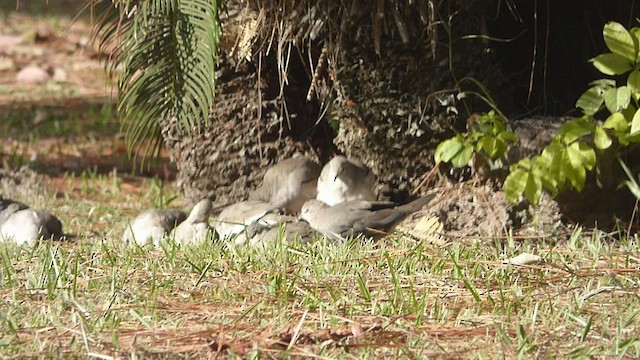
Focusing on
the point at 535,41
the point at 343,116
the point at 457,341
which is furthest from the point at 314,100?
the point at 457,341

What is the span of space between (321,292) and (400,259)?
0.44 meters

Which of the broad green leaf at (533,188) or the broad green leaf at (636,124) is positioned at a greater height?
the broad green leaf at (636,124)

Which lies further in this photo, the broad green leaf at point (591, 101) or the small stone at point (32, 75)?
the small stone at point (32, 75)

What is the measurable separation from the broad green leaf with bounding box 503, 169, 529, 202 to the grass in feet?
0.57

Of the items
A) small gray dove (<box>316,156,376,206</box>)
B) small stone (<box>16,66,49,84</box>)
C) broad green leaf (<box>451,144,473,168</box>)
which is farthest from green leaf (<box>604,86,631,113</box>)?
small stone (<box>16,66,49,84</box>)

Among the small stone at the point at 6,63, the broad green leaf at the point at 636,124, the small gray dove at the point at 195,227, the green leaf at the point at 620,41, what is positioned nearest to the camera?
the broad green leaf at the point at 636,124

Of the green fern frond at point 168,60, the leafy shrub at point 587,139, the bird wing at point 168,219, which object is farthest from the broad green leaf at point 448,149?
the bird wing at point 168,219

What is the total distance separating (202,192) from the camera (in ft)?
15.2

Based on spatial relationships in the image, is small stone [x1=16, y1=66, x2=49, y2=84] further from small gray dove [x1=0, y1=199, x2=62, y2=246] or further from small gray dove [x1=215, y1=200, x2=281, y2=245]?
small gray dove [x1=215, y1=200, x2=281, y2=245]

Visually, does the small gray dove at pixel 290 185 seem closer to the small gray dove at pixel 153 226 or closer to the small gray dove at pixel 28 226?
the small gray dove at pixel 153 226

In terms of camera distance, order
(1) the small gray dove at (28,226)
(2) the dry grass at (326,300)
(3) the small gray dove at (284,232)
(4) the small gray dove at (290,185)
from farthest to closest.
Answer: (4) the small gray dove at (290,185), (1) the small gray dove at (28,226), (3) the small gray dove at (284,232), (2) the dry grass at (326,300)

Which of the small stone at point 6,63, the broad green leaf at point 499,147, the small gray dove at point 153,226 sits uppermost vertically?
the broad green leaf at point 499,147

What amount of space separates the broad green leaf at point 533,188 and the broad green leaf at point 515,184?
13 mm

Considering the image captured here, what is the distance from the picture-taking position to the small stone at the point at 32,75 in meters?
8.38
